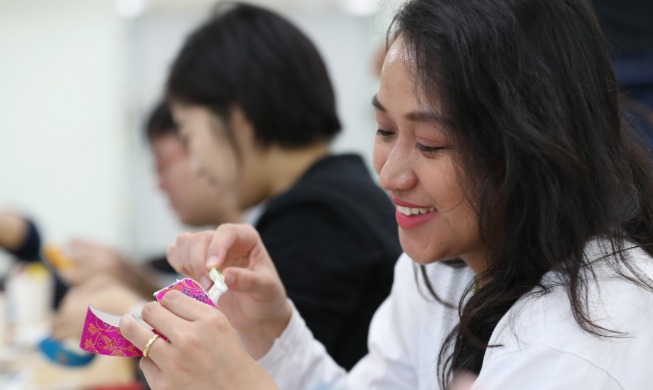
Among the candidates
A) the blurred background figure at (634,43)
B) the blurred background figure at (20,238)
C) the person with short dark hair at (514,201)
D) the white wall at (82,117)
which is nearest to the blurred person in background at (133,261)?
the blurred background figure at (20,238)

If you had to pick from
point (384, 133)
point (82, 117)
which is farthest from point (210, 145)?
point (82, 117)

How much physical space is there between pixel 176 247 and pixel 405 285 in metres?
0.34

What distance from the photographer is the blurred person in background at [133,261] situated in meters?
1.86

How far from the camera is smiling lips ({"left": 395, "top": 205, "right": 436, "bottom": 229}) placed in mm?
861

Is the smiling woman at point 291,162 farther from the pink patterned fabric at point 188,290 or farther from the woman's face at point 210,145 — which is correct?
the pink patterned fabric at point 188,290

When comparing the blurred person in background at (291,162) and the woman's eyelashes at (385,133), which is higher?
the woman's eyelashes at (385,133)

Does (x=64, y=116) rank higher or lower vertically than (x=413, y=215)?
lower

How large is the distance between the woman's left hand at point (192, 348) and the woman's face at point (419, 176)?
9.1 inches

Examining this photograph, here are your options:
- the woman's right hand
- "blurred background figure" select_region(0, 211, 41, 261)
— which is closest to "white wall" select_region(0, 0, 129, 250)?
"blurred background figure" select_region(0, 211, 41, 261)

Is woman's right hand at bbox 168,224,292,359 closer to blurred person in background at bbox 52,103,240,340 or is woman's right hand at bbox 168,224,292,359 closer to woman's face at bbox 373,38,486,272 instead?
woman's face at bbox 373,38,486,272

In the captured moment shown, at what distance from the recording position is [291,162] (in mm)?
1714

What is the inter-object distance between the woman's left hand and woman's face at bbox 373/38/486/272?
232mm

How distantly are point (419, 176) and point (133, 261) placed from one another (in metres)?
1.74

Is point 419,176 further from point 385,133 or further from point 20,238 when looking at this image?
point 20,238
